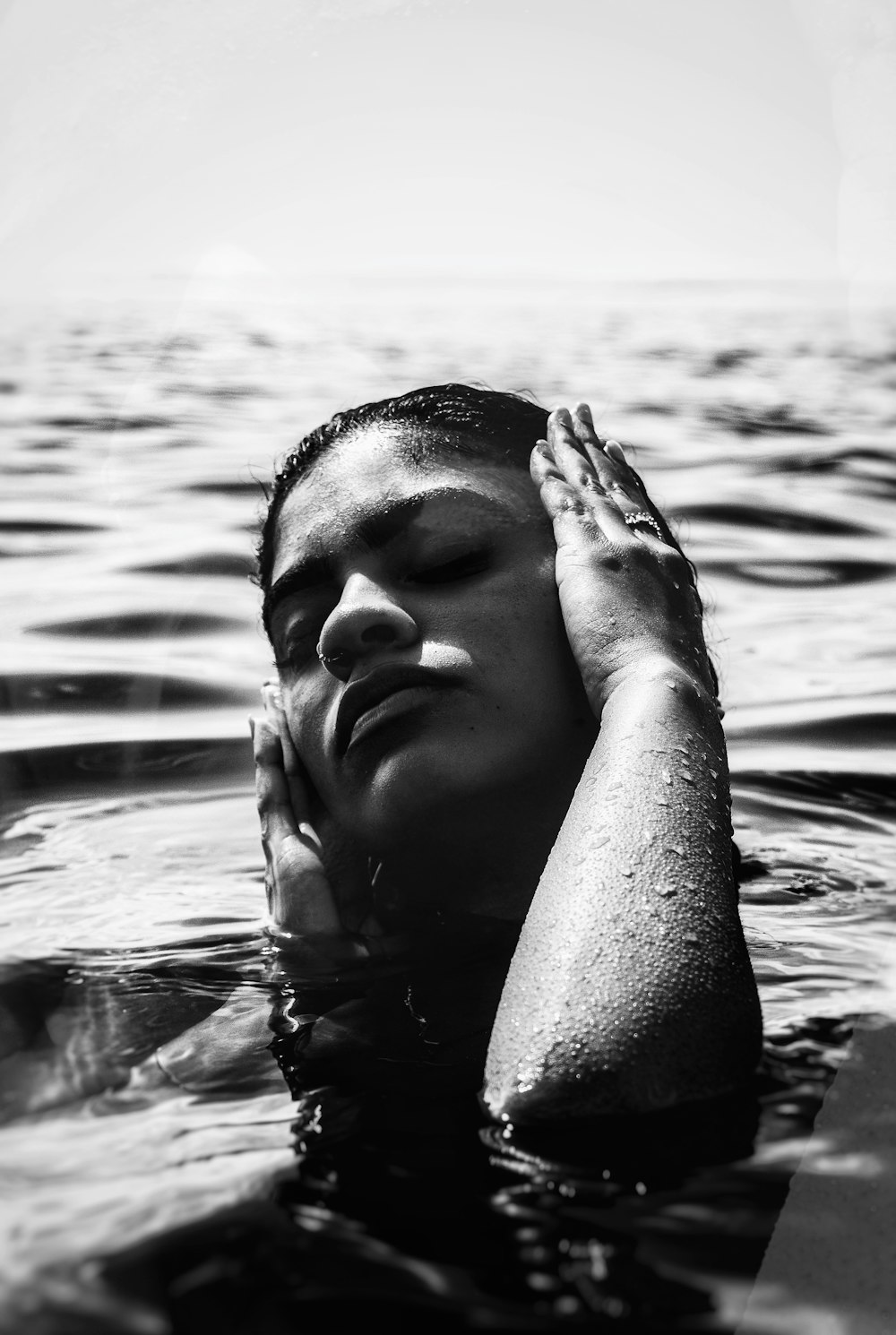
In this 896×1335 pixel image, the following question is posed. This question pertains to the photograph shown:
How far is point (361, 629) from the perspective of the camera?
219 centimetres

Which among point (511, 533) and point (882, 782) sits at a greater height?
point (511, 533)

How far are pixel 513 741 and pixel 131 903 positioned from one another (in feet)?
3.19

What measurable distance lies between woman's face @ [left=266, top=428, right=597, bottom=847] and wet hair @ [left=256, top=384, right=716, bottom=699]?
48 millimetres

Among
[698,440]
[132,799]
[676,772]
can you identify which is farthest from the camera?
[698,440]

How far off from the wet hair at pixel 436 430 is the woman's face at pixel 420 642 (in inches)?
1.9

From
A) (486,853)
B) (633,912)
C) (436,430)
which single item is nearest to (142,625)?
(436,430)

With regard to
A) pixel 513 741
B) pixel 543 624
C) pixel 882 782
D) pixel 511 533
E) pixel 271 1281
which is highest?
pixel 511 533

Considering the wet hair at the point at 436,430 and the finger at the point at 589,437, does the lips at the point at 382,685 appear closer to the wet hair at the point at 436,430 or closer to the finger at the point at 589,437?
the wet hair at the point at 436,430

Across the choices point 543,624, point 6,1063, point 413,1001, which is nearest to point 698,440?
point 543,624

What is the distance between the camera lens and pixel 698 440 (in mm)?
6973

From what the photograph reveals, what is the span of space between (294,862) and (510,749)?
58cm

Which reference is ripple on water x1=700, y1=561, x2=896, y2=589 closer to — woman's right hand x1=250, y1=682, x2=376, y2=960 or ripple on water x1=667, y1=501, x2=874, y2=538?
ripple on water x1=667, y1=501, x2=874, y2=538

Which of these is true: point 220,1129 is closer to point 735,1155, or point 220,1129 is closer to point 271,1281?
point 271,1281

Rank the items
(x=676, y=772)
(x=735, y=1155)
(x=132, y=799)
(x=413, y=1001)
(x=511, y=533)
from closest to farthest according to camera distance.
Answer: (x=735, y=1155) < (x=676, y=772) < (x=413, y=1001) < (x=511, y=533) < (x=132, y=799)
